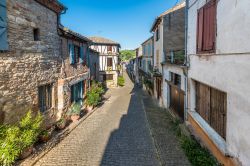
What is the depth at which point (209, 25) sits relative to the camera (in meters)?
6.75

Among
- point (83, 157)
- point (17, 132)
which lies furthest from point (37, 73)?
point (83, 157)

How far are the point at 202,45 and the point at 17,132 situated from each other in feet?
22.1

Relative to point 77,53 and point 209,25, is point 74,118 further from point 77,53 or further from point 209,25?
point 209,25

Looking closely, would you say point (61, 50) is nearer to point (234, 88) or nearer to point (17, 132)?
point (17, 132)

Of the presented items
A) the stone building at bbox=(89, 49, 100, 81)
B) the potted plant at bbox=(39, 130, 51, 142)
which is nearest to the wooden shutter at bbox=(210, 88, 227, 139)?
the potted plant at bbox=(39, 130, 51, 142)

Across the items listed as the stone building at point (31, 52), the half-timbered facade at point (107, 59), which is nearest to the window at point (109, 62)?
the half-timbered facade at point (107, 59)

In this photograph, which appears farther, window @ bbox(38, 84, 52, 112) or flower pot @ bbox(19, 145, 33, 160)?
window @ bbox(38, 84, 52, 112)

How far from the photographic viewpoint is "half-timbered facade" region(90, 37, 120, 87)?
3190cm

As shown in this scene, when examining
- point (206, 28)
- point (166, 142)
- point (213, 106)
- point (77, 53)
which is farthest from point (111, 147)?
point (77, 53)

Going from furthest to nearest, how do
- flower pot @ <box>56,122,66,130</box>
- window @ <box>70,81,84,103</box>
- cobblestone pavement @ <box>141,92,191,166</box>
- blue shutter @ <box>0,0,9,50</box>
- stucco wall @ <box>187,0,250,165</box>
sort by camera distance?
window @ <box>70,81,84,103</box>
flower pot @ <box>56,122,66,130</box>
cobblestone pavement @ <box>141,92,191,166</box>
blue shutter @ <box>0,0,9,50</box>
stucco wall @ <box>187,0,250,165</box>

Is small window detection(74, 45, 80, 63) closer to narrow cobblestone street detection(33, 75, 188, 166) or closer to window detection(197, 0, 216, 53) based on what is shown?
narrow cobblestone street detection(33, 75, 188, 166)

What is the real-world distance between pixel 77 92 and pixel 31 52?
660 centimetres

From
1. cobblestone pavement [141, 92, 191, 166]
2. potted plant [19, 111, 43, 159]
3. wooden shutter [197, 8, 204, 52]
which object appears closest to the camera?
potted plant [19, 111, 43, 159]

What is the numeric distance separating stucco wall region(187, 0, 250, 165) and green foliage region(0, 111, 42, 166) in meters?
5.96
